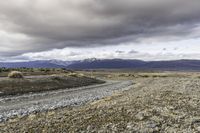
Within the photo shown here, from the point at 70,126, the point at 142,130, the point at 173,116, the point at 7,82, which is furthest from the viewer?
the point at 7,82

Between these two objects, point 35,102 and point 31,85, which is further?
point 31,85

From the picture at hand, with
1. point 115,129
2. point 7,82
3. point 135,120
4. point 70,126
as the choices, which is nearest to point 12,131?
point 70,126

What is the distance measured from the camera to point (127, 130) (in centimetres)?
1744

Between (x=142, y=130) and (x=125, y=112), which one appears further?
(x=125, y=112)

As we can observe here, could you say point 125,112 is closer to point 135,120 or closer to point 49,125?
point 135,120

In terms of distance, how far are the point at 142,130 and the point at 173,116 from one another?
375 centimetres

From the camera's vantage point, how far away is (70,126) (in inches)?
733

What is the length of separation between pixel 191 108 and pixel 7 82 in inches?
1889

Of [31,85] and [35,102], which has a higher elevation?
[31,85]

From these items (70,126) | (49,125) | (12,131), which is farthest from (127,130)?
(12,131)

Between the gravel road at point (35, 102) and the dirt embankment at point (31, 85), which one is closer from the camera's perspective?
the gravel road at point (35, 102)

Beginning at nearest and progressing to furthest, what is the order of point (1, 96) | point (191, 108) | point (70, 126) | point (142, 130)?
point (142, 130) → point (70, 126) → point (191, 108) → point (1, 96)

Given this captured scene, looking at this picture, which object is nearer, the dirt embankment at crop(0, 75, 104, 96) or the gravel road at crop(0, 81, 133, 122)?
the gravel road at crop(0, 81, 133, 122)

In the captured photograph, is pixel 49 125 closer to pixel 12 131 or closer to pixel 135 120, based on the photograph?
pixel 12 131
